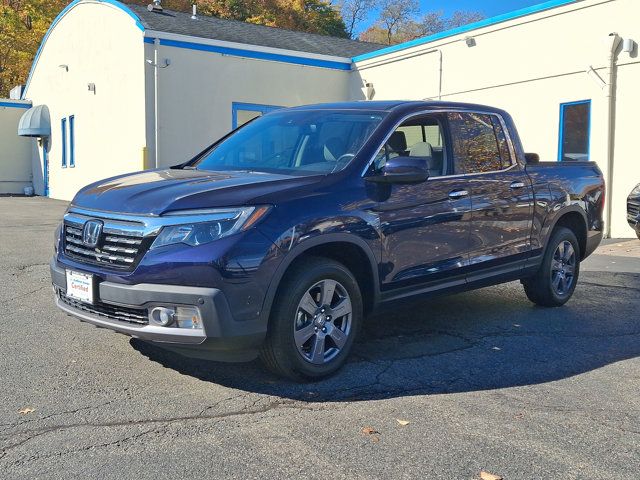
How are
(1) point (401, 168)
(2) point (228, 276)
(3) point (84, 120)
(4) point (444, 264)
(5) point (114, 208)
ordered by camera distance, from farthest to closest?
(3) point (84, 120), (4) point (444, 264), (1) point (401, 168), (5) point (114, 208), (2) point (228, 276)

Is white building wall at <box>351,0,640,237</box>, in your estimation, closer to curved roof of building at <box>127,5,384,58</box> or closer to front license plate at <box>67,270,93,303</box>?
curved roof of building at <box>127,5,384,58</box>

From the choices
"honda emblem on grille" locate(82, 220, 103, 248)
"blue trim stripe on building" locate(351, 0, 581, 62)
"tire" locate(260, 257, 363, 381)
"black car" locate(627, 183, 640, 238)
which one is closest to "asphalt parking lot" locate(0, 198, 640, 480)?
"tire" locate(260, 257, 363, 381)

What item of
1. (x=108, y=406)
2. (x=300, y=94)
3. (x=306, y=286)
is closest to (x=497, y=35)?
(x=300, y=94)

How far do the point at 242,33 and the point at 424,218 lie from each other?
50.3 feet

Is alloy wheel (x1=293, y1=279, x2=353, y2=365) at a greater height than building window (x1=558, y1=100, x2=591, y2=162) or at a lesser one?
lesser

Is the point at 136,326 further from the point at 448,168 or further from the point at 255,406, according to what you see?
the point at 448,168

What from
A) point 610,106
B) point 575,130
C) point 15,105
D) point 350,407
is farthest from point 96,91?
point 350,407

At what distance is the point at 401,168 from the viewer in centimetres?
458

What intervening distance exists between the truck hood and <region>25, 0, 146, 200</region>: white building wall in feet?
40.8

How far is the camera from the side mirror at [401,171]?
4582 millimetres

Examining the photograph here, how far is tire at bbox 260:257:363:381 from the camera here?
411 centimetres

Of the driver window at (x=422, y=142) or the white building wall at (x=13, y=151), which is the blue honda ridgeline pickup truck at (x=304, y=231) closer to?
the driver window at (x=422, y=142)

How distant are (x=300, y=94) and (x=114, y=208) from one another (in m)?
15.2

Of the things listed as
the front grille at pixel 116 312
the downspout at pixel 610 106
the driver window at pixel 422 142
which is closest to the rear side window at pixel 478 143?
the driver window at pixel 422 142
